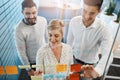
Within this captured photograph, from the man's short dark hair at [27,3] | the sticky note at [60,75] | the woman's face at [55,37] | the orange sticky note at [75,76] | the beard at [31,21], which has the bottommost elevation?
the orange sticky note at [75,76]

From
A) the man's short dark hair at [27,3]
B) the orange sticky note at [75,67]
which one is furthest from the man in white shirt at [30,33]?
the orange sticky note at [75,67]

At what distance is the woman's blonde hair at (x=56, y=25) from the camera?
1.62 ft

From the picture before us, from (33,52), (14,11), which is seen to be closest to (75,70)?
(33,52)

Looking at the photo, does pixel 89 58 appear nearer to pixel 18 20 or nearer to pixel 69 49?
pixel 69 49

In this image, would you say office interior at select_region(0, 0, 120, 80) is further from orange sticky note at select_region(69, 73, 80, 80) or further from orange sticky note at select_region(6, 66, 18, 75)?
orange sticky note at select_region(69, 73, 80, 80)

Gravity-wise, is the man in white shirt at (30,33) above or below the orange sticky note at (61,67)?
above

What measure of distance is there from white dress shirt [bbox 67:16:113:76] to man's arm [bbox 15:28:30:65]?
153 millimetres

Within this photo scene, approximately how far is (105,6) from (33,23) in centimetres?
25

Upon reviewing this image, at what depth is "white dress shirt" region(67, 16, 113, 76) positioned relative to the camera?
520 mm

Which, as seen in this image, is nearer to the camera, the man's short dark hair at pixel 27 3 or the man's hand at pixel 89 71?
the man's short dark hair at pixel 27 3

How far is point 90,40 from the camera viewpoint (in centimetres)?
54

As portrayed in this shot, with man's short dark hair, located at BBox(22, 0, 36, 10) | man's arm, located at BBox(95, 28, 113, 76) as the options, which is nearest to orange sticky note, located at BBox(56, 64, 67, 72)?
man's arm, located at BBox(95, 28, 113, 76)

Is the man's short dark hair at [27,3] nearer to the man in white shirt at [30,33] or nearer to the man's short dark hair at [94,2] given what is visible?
the man in white shirt at [30,33]

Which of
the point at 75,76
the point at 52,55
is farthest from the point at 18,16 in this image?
the point at 75,76
